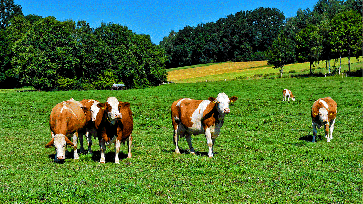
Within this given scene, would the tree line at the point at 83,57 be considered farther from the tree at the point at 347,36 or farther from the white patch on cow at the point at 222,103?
the white patch on cow at the point at 222,103

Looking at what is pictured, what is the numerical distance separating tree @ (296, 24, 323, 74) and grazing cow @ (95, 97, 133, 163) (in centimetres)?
7607

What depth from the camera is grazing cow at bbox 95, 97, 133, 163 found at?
44.5ft

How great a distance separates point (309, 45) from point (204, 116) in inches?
3121

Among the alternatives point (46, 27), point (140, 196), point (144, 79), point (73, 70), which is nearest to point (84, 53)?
point (73, 70)

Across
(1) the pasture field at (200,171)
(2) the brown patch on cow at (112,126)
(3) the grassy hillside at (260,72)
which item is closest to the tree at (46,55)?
(3) the grassy hillside at (260,72)

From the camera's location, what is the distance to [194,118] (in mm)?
15016

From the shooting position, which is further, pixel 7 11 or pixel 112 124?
pixel 7 11

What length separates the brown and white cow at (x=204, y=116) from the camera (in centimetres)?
1415

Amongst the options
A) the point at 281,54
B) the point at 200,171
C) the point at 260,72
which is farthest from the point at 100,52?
the point at 200,171

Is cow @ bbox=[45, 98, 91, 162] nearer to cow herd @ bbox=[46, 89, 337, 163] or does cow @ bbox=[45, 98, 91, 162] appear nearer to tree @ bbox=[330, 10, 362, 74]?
cow herd @ bbox=[46, 89, 337, 163]

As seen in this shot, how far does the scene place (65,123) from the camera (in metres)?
14.4

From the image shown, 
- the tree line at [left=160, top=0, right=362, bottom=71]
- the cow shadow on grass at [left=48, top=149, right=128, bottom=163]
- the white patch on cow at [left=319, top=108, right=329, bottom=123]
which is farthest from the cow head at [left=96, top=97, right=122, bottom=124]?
the tree line at [left=160, top=0, right=362, bottom=71]

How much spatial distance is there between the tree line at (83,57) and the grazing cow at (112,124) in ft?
191

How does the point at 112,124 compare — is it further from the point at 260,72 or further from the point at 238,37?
the point at 238,37
